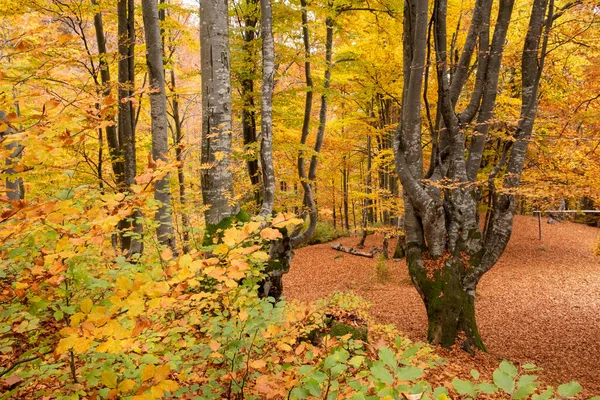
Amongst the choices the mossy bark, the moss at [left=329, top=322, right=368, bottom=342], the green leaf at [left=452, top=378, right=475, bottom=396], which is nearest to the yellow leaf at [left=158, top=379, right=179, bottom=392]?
the green leaf at [left=452, top=378, right=475, bottom=396]

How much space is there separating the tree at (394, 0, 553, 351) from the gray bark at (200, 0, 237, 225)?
322cm

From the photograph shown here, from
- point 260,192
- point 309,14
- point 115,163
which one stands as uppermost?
point 309,14

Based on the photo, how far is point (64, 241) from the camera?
159 cm

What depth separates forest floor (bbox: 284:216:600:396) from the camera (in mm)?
6172

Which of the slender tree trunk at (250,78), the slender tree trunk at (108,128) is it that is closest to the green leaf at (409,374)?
the slender tree trunk at (250,78)

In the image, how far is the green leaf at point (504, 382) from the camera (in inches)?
40.1

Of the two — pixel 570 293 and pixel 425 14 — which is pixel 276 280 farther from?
pixel 570 293

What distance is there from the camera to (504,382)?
1.04 m

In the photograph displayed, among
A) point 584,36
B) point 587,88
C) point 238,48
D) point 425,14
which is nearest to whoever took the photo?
point 425,14

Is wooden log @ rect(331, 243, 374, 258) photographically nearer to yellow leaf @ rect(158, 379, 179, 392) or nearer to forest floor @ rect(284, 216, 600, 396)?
forest floor @ rect(284, 216, 600, 396)

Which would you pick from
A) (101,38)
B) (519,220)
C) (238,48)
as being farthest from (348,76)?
(519,220)

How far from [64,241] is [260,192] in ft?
30.4

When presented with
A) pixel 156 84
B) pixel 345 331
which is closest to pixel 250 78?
pixel 156 84

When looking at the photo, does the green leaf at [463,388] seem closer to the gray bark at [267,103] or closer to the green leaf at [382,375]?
the green leaf at [382,375]
